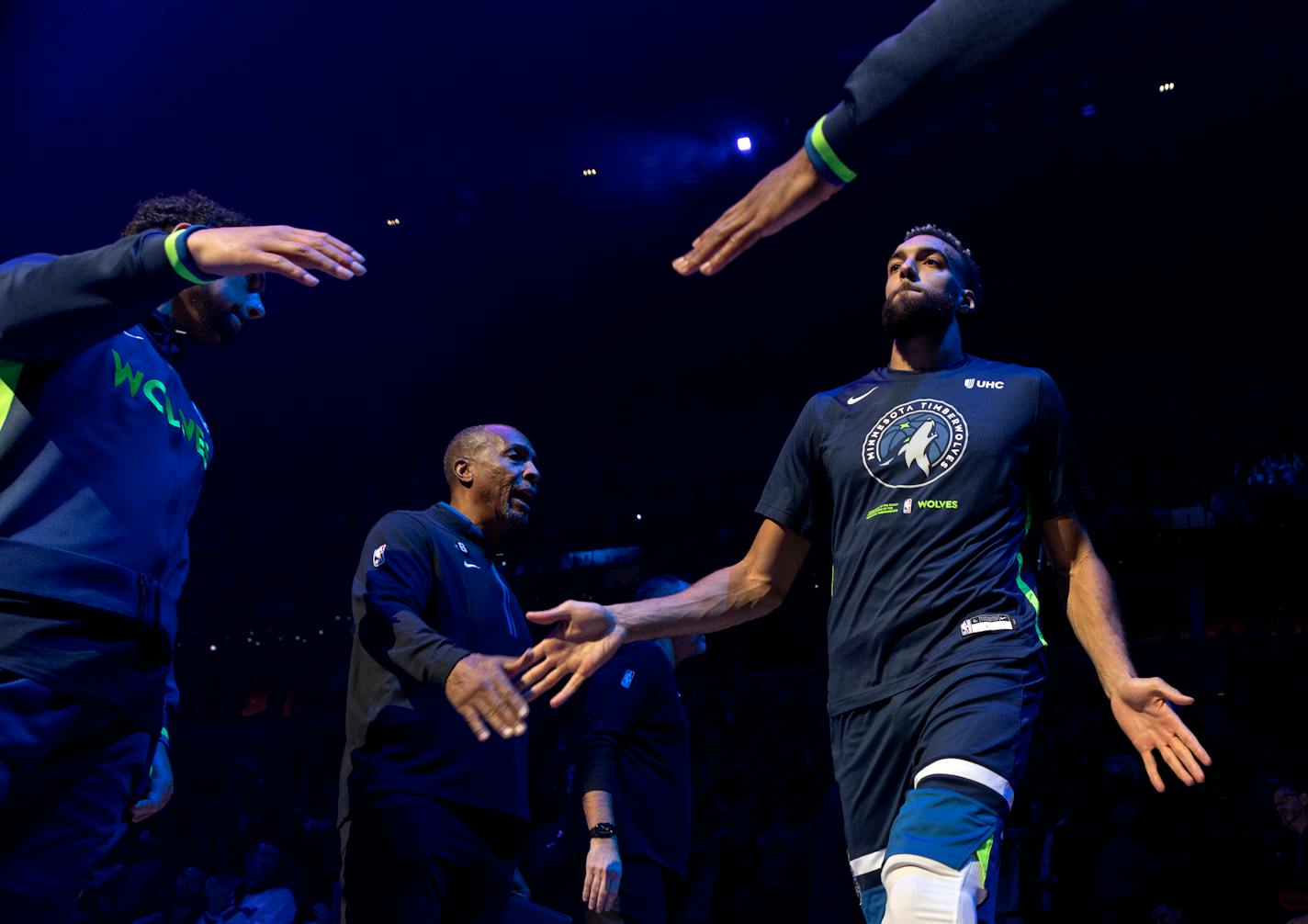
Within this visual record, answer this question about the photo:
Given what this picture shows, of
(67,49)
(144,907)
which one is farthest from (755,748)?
(67,49)

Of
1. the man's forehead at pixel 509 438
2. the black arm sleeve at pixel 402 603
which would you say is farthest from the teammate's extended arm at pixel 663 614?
the man's forehead at pixel 509 438

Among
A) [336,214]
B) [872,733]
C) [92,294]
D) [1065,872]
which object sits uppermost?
[336,214]

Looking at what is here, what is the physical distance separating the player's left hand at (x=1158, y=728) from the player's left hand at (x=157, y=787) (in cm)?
226

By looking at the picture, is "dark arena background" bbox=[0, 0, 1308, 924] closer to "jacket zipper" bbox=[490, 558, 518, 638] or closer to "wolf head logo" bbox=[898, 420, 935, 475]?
"jacket zipper" bbox=[490, 558, 518, 638]

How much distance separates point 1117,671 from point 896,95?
1.50m

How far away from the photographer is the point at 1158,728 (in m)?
2.24

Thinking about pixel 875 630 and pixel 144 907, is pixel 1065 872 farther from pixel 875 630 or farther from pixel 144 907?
pixel 144 907

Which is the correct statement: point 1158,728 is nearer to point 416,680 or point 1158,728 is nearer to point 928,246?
point 928,246

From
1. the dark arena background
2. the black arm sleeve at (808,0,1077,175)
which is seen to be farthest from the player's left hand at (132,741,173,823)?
the dark arena background

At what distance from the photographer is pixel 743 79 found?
10.4 meters

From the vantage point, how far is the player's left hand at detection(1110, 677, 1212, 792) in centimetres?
215

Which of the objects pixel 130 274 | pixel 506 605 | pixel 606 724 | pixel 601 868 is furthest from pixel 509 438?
pixel 130 274

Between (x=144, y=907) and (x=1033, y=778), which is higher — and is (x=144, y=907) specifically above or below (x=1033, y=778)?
below

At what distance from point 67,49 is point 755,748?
8.67m
